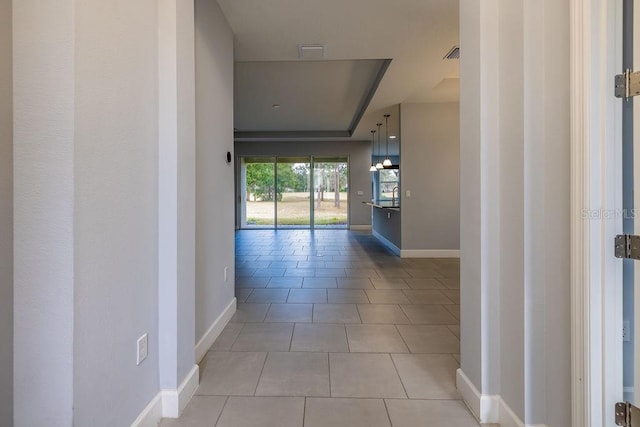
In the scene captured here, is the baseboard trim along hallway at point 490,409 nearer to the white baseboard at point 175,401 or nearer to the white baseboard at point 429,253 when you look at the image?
the white baseboard at point 175,401

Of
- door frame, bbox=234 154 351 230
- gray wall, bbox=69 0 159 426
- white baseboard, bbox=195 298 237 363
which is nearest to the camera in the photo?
gray wall, bbox=69 0 159 426

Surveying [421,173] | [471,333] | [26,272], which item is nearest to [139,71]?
[26,272]

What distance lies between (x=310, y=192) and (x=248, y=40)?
7660 millimetres

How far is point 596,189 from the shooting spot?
44.1 inches

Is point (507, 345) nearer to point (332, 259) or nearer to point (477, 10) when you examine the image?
point (477, 10)

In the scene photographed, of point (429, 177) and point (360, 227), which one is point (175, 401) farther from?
point (360, 227)

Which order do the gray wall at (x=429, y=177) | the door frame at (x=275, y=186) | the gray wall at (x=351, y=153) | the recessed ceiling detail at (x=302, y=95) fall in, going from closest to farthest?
1. the recessed ceiling detail at (x=302, y=95)
2. the gray wall at (x=429, y=177)
3. the gray wall at (x=351, y=153)
4. the door frame at (x=275, y=186)

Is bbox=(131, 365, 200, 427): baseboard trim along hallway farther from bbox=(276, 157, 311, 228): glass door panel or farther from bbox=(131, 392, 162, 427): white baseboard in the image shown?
bbox=(276, 157, 311, 228): glass door panel

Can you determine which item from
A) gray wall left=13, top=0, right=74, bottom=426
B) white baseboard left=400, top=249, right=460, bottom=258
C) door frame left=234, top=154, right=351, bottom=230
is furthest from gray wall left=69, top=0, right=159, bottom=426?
door frame left=234, top=154, right=351, bottom=230

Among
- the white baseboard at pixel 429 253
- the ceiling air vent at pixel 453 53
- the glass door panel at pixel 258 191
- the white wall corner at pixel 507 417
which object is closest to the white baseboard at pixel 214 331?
the white wall corner at pixel 507 417

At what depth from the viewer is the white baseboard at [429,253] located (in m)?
5.88

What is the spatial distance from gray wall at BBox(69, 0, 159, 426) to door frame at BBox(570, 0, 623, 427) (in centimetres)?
162

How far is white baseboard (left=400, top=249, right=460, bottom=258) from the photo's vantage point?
19.3ft

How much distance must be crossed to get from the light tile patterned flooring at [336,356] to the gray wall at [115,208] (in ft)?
1.66
